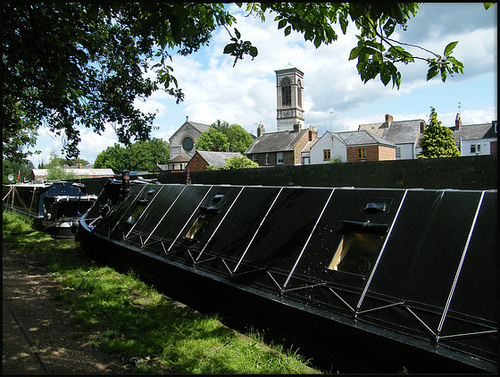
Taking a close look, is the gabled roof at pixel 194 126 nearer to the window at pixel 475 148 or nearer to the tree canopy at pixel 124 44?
the window at pixel 475 148

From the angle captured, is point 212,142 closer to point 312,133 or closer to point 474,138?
point 312,133

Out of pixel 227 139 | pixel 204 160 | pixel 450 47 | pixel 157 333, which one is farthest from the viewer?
pixel 227 139

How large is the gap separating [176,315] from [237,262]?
1527 mm

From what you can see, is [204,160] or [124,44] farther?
[204,160]

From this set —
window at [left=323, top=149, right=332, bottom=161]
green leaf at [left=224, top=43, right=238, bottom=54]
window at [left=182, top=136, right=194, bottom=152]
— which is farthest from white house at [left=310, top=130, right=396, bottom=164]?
window at [left=182, top=136, right=194, bottom=152]

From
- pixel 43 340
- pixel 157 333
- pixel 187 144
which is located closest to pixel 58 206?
pixel 43 340

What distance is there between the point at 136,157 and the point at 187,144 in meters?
13.9

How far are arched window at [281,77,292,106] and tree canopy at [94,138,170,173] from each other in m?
35.4

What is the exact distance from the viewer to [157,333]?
17.1 feet

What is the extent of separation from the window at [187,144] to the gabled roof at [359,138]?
182ft

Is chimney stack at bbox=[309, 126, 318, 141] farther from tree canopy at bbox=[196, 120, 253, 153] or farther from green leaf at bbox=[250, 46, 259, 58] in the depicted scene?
green leaf at bbox=[250, 46, 259, 58]

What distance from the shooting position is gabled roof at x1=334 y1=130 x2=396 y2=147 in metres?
44.6

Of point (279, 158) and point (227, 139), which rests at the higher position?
point (227, 139)

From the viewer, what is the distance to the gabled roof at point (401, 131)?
168 feet
